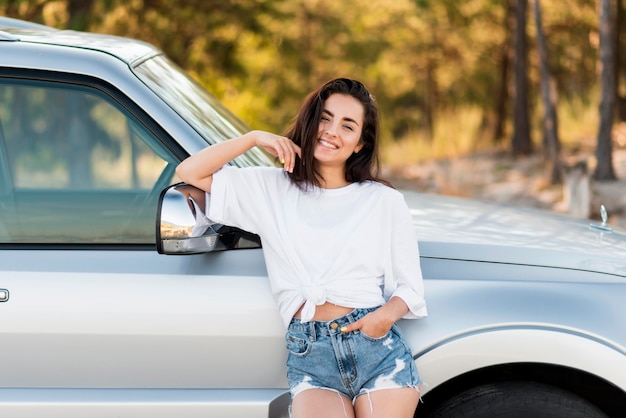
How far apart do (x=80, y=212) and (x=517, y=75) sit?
36.5 feet

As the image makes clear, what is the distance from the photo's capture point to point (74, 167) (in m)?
4.21

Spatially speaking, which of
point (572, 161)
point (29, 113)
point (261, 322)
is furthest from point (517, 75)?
point (261, 322)

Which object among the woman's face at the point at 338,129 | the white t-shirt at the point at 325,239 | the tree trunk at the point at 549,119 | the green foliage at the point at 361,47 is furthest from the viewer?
the green foliage at the point at 361,47

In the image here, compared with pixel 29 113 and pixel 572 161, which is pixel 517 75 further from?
pixel 29 113

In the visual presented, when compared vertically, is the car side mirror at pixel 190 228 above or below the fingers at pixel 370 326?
above

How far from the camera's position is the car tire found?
285cm

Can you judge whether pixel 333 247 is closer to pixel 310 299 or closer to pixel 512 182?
pixel 310 299

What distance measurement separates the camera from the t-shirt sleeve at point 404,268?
2.78 metres

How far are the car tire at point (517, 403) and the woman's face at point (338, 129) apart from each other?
0.83m

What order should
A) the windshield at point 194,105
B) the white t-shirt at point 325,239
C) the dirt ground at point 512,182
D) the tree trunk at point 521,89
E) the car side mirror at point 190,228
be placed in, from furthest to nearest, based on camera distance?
the tree trunk at point 521,89
the dirt ground at point 512,182
the windshield at point 194,105
the white t-shirt at point 325,239
the car side mirror at point 190,228

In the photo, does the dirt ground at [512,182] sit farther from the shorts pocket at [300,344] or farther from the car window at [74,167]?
the shorts pocket at [300,344]

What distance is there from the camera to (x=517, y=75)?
531 inches

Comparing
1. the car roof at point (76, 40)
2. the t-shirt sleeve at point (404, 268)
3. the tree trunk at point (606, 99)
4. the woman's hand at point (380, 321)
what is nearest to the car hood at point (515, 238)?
the t-shirt sleeve at point (404, 268)

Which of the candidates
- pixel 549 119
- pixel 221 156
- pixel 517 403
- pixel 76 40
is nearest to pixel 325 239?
pixel 221 156
